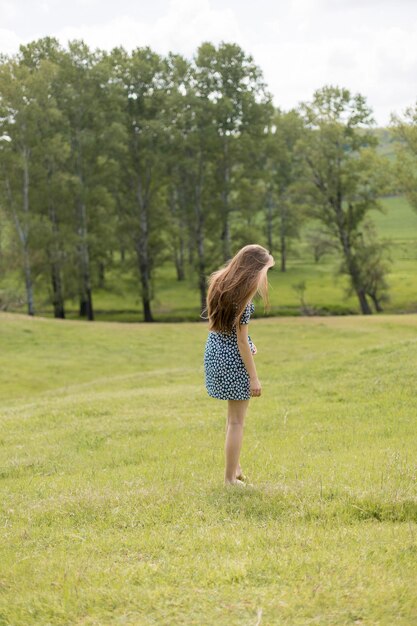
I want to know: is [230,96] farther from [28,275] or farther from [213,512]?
[213,512]

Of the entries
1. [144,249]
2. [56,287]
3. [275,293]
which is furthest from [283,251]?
[56,287]

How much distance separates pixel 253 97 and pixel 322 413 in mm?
46037

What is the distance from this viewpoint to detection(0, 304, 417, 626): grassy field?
4922mm

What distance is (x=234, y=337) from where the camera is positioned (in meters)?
8.03

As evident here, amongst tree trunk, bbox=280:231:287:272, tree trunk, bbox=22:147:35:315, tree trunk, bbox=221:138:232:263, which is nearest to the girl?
tree trunk, bbox=22:147:35:315

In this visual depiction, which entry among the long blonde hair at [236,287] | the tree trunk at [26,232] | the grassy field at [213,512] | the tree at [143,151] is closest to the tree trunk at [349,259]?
the tree at [143,151]

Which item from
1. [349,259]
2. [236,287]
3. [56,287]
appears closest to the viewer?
[236,287]

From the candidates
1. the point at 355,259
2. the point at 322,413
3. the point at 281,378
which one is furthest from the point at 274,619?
the point at 355,259

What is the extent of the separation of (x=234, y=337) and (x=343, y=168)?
180 feet

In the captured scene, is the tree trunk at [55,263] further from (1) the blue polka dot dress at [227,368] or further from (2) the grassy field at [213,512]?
(1) the blue polka dot dress at [227,368]

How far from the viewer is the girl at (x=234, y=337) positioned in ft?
25.7

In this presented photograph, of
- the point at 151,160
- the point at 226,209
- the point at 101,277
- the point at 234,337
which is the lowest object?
the point at 234,337

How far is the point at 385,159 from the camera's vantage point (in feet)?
Result: 194

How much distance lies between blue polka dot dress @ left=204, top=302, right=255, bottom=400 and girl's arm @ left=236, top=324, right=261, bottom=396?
0.25 ft
